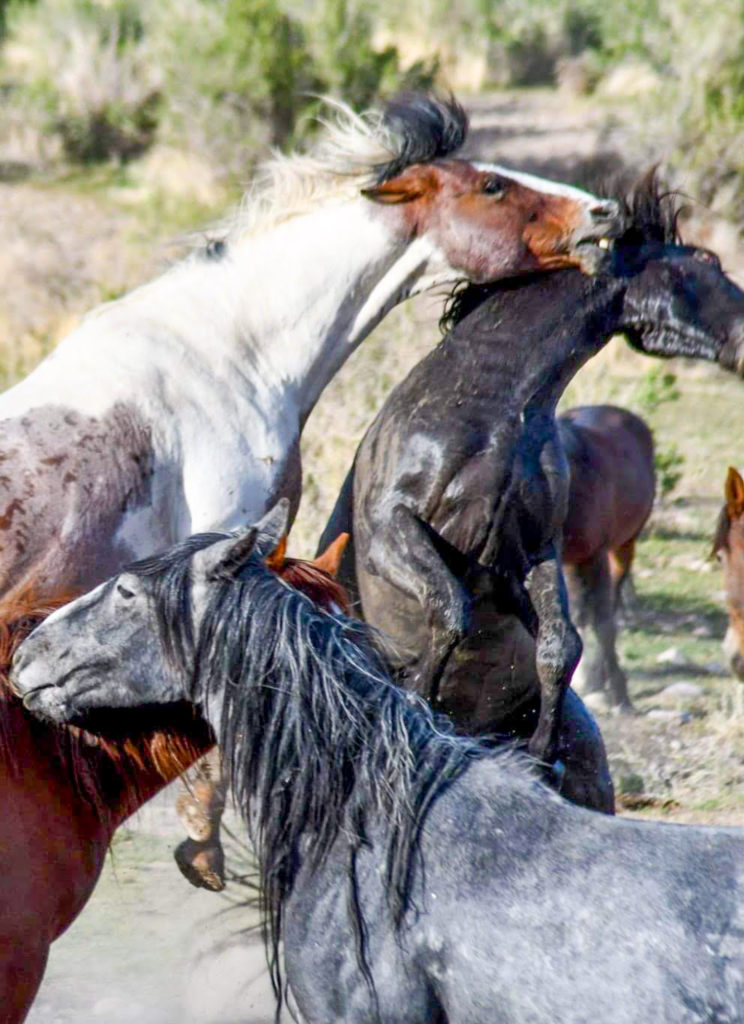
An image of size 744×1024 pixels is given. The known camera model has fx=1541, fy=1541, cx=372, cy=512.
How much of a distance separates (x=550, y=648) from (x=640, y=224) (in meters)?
1.27

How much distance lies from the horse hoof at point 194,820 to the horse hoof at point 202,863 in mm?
29

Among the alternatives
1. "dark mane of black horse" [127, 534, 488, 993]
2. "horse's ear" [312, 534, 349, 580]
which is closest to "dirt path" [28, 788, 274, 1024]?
"horse's ear" [312, 534, 349, 580]

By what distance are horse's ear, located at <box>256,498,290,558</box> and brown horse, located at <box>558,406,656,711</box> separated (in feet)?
13.0


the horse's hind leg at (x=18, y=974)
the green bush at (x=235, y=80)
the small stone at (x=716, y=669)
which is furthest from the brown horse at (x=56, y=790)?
the green bush at (x=235, y=80)

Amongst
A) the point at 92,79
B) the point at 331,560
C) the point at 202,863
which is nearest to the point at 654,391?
the point at 202,863

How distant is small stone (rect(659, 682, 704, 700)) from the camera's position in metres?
7.04

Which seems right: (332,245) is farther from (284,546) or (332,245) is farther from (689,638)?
(689,638)

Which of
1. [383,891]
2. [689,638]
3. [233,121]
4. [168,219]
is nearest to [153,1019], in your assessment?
[383,891]

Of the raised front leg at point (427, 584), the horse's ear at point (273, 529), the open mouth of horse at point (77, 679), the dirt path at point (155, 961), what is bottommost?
the dirt path at point (155, 961)

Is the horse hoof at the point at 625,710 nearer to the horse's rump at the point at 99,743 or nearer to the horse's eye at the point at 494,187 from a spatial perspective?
the horse's eye at the point at 494,187

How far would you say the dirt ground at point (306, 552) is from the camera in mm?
4449

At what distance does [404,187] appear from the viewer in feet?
14.7

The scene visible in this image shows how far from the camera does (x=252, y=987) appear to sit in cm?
447

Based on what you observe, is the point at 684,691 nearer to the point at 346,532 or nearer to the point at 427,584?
the point at 346,532
